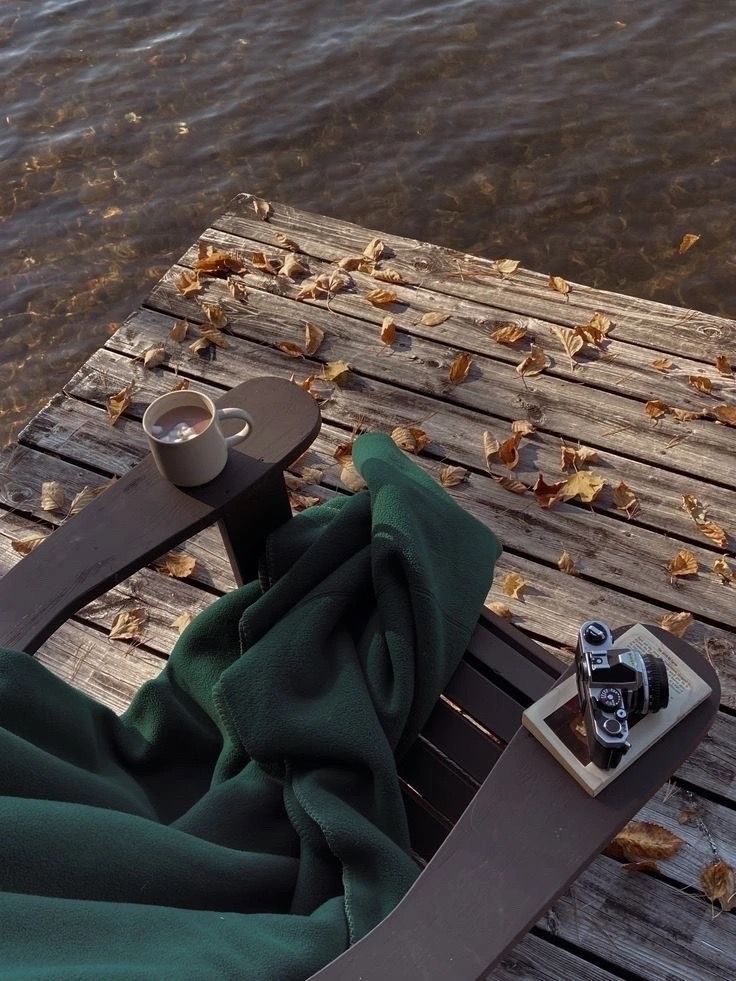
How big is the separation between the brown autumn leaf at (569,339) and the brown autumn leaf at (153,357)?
1236mm

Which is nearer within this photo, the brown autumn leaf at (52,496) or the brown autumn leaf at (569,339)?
the brown autumn leaf at (52,496)

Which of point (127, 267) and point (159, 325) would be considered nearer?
point (159, 325)

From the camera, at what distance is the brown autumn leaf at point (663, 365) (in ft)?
9.00

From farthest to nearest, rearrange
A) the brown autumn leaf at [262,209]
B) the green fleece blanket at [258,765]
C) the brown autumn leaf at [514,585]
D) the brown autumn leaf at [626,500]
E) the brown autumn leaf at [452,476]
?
the brown autumn leaf at [262,209] → the brown autumn leaf at [452,476] → the brown autumn leaf at [626,500] → the brown autumn leaf at [514,585] → the green fleece blanket at [258,765]

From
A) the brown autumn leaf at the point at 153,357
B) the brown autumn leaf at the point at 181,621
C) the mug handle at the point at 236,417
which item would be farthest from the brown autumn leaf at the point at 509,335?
the mug handle at the point at 236,417

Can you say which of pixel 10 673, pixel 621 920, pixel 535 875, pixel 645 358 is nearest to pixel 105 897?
pixel 10 673

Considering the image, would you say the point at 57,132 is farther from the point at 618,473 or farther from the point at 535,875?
the point at 535,875

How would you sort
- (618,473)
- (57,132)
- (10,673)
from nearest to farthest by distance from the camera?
(10,673), (618,473), (57,132)

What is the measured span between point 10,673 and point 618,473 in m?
1.72

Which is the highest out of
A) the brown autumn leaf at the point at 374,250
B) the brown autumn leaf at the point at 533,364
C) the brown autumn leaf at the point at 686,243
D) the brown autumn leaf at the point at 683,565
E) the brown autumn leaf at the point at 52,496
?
the brown autumn leaf at the point at 374,250

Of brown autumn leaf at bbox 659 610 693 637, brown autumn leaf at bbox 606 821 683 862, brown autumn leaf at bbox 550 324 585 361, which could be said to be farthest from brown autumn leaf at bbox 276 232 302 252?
brown autumn leaf at bbox 606 821 683 862

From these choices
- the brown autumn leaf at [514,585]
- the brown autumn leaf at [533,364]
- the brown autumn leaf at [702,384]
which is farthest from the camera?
the brown autumn leaf at [533,364]

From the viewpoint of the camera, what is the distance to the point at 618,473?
2.53m

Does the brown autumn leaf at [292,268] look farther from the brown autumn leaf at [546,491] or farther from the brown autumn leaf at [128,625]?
the brown autumn leaf at [128,625]
